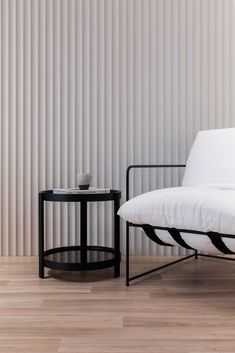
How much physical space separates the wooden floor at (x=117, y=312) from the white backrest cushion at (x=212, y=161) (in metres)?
0.51

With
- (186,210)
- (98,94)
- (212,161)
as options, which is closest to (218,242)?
(186,210)

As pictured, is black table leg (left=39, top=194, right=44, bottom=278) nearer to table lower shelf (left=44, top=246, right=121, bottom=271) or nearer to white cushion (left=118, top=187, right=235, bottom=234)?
table lower shelf (left=44, top=246, right=121, bottom=271)

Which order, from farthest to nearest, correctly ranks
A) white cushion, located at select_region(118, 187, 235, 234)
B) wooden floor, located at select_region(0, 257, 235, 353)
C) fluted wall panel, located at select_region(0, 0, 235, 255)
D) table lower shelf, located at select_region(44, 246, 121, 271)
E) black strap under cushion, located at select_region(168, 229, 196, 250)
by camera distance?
fluted wall panel, located at select_region(0, 0, 235, 255)
table lower shelf, located at select_region(44, 246, 121, 271)
black strap under cushion, located at select_region(168, 229, 196, 250)
white cushion, located at select_region(118, 187, 235, 234)
wooden floor, located at select_region(0, 257, 235, 353)

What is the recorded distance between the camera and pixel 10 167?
275 cm

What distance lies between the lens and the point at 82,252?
95.0 inches

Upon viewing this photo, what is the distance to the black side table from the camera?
218 centimetres

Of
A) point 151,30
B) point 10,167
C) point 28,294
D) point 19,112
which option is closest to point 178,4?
point 151,30

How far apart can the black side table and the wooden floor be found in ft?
0.26

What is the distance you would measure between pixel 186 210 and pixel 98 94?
4.06 feet

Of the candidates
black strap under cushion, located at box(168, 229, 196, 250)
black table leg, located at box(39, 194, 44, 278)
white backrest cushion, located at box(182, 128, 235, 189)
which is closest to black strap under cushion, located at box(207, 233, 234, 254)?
black strap under cushion, located at box(168, 229, 196, 250)

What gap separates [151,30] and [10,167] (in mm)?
1273

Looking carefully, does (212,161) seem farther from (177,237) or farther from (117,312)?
(117,312)

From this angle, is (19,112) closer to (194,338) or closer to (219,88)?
(219,88)

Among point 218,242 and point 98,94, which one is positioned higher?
point 98,94
